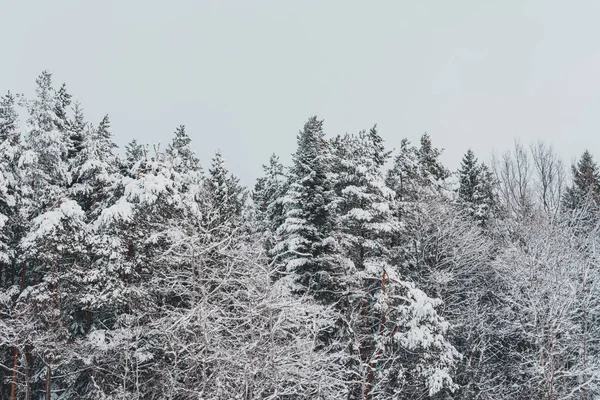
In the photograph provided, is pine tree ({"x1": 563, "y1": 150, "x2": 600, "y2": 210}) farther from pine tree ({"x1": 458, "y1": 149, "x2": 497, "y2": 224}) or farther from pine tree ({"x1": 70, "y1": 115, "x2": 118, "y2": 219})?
pine tree ({"x1": 70, "y1": 115, "x2": 118, "y2": 219})

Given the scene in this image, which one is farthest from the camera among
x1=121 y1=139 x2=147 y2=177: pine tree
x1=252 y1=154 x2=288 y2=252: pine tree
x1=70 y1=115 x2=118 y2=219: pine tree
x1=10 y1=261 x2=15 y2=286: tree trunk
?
x1=252 y1=154 x2=288 y2=252: pine tree

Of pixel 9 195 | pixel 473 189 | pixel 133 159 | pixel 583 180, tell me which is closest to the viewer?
pixel 9 195

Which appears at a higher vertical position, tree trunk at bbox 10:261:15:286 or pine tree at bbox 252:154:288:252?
pine tree at bbox 252:154:288:252

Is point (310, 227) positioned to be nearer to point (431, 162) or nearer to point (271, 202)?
point (271, 202)

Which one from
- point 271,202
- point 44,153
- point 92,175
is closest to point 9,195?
point 44,153

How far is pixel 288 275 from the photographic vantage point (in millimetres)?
18375

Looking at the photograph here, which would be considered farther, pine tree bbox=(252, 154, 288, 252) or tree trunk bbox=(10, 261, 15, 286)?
pine tree bbox=(252, 154, 288, 252)

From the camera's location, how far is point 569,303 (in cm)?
1723

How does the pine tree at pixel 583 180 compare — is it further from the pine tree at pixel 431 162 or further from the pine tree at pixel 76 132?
the pine tree at pixel 76 132

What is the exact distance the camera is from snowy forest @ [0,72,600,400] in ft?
47.6

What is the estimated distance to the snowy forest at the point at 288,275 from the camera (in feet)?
47.6

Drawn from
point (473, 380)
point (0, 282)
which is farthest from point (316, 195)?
point (0, 282)

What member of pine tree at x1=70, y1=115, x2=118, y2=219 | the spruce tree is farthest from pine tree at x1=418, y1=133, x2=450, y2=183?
the spruce tree

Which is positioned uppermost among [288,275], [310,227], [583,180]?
[583,180]
